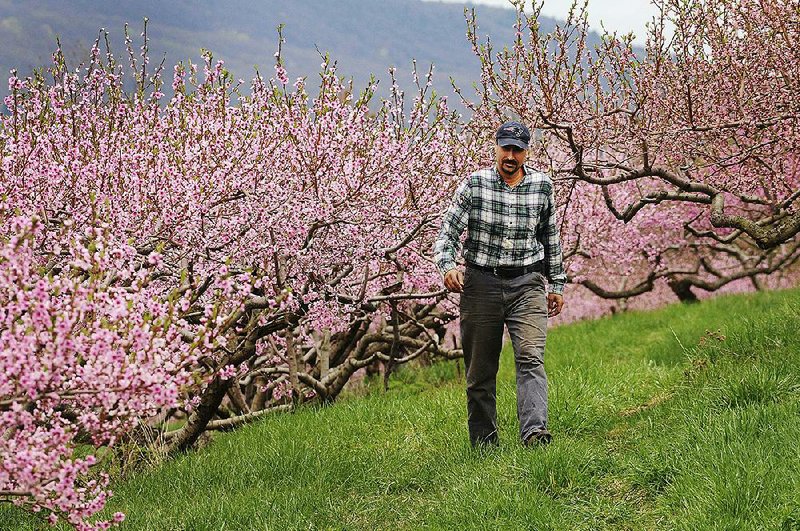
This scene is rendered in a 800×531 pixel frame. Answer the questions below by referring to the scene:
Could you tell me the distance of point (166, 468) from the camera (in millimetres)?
6469

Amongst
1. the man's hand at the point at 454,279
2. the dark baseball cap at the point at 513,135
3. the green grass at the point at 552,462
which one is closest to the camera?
the green grass at the point at 552,462

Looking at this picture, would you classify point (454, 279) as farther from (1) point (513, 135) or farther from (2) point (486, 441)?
(2) point (486, 441)

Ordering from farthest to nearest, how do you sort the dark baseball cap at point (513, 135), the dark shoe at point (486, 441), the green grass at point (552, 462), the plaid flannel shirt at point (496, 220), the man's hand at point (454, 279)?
1. the dark shoe at point (486, 441)
2. the plaid flannel shirt at point (496, 220)
3. the dark baseball cap at point (513, 135)
4. the man's hand at point (454, 279)
5. the green grass at point (552, 462)

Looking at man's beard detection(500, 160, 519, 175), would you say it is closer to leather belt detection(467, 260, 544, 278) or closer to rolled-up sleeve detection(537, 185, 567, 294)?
rolled-up sleeve detection(537, 185, 567, 294)

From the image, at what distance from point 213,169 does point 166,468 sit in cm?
274

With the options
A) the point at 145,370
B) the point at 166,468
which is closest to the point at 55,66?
the point at 166,468

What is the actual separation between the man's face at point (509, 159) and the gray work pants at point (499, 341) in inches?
31.0

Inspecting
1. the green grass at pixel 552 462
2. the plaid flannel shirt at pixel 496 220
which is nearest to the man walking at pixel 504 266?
the plaid flannel shirt at pixel 496 220

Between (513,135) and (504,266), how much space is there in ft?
3.20

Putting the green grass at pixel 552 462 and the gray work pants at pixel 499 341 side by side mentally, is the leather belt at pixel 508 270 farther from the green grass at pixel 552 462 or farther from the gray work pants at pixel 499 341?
the green grass at pixel 552 462

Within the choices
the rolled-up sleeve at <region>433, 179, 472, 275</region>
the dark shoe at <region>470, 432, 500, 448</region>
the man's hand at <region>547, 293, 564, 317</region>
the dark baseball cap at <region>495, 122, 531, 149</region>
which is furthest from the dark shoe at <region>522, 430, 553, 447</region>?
the dark baseball cap at <region>495, 122, 531, 149</region>

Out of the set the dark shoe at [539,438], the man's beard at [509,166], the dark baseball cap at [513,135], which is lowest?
the dark shoe at [539,438]

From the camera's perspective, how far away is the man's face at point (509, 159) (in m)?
5.53

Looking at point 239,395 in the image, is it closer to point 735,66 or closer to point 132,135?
point 132,135
